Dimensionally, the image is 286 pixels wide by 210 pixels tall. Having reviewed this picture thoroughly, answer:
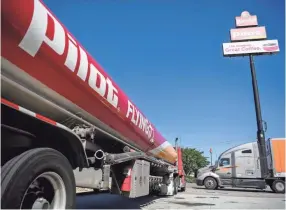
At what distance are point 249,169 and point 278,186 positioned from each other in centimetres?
206

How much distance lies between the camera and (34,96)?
383cm

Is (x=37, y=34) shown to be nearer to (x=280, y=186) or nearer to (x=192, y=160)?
(x=280, y=186)

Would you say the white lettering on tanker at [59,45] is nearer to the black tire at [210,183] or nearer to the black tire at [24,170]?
the black tire at [24,170]

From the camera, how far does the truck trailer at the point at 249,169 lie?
20656 millimetres

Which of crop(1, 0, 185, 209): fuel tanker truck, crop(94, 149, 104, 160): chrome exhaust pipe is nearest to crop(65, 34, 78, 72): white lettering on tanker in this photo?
crop(1, 0, 185, 209): fuel tanker truck

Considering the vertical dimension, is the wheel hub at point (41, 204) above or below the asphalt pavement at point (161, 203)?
above

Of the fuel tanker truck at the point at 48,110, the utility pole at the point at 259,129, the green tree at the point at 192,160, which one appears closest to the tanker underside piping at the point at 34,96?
the fuel tanker truck at the point at 48,110

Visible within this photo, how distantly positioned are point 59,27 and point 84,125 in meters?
1.77

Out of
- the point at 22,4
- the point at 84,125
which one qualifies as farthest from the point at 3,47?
the point at 84,125

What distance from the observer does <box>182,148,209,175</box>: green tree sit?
56344mm

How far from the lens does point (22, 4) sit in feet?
10.5

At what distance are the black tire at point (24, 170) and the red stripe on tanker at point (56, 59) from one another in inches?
40.5

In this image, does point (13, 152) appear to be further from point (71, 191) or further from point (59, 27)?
point (59, 27)

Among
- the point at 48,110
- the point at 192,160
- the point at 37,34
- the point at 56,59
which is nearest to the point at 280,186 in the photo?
the point at 48,110
